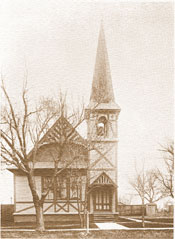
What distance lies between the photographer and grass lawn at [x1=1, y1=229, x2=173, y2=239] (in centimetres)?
1427

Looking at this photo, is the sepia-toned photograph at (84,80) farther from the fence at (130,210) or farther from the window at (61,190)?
the fence at (130,210)

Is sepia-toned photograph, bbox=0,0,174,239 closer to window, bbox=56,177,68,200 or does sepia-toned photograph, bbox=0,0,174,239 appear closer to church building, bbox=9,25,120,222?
church building, bbox=9,25,120,222

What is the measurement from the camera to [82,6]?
13562mm

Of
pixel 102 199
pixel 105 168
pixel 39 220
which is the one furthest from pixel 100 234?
pixel 105 168

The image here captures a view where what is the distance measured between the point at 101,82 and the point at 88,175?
15.6ft

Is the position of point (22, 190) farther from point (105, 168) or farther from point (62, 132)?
point (62, 132)

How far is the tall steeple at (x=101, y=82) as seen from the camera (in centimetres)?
1498

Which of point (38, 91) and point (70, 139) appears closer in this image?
point (38, 91)

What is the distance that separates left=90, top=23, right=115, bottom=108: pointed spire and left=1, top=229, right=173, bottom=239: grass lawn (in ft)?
17.7

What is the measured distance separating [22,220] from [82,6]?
516 inches

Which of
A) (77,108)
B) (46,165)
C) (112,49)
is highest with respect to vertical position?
(112,49)

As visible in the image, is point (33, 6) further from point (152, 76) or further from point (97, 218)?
point (97, 218)

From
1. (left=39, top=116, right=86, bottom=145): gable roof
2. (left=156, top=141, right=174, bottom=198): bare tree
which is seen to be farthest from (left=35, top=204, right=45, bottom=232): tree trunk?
(left=156, top=141, right=174, bottom=198): bare tree

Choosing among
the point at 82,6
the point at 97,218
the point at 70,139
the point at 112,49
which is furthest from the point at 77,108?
the point at 97,218
